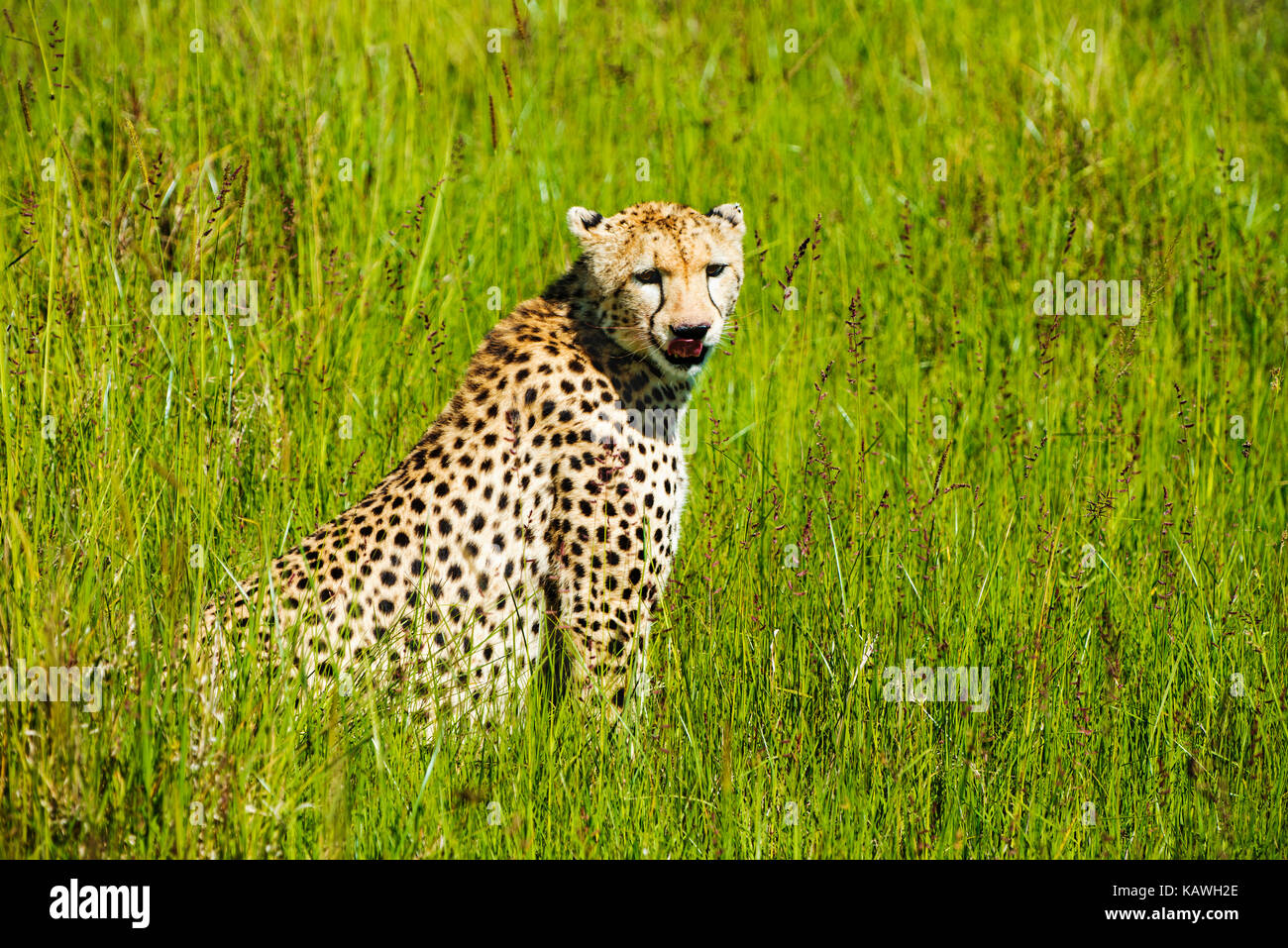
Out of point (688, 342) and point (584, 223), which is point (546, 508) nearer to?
point (688, 342)

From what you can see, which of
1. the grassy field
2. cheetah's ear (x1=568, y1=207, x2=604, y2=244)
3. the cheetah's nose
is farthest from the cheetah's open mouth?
cheetah's ear (x1=568, y1=207, x2=604, y2=244)

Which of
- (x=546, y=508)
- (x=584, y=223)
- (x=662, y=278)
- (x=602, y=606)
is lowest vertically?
(x=602, y=606)

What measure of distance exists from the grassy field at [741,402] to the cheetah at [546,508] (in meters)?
0.17

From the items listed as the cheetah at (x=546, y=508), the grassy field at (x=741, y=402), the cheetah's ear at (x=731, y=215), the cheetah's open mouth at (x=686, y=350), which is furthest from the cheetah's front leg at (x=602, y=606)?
the cheetah's ear at (x=731, y=215)

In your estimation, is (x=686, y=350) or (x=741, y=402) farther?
(x=741, y=402)

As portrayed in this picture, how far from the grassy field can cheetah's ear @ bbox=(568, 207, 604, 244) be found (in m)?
0.68

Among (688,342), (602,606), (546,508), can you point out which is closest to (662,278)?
(688,342)

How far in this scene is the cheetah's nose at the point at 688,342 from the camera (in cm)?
362

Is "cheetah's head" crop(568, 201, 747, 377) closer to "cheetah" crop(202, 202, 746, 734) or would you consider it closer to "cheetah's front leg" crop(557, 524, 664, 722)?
"cheetah" crop(202, 202, 746, 734)

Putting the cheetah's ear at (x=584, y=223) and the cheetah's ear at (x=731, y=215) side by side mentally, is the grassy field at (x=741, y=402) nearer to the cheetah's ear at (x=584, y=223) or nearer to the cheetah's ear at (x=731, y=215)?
the cheetah's ear at (x=731, y=215)

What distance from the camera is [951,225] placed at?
5.60 meters

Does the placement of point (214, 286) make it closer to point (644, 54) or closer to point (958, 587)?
point (958, 587)

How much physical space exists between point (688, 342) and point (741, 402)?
1.01 meters

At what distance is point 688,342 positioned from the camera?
12.0 feet
